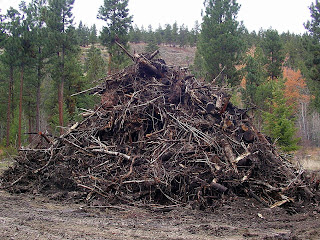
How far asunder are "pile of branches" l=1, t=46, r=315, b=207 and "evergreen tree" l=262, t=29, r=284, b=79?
20735 millimetres

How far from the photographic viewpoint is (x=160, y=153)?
25.2ft

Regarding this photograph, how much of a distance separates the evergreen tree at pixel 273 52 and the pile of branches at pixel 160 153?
20.7 metres

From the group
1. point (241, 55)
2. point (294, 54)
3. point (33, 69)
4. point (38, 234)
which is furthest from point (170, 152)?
point (294, 54)

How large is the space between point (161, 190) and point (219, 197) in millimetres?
1273

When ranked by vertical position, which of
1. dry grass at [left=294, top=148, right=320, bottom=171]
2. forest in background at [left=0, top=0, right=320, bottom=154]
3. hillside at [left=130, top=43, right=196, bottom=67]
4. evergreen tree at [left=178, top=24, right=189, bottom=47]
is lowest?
dry grass at [left=294, top=148, right=320, bottom=171]

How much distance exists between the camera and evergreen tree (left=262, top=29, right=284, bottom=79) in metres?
28.2

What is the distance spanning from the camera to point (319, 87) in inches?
947

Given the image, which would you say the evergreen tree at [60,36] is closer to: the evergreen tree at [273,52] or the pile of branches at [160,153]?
the pile of branches at [160,153]

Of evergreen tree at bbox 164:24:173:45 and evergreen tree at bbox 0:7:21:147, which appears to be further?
evergreen tree at bbox 164:24:173:45

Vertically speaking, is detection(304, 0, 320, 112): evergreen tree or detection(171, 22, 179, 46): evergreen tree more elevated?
detection(171, 22, 179, 46): evergreen tree

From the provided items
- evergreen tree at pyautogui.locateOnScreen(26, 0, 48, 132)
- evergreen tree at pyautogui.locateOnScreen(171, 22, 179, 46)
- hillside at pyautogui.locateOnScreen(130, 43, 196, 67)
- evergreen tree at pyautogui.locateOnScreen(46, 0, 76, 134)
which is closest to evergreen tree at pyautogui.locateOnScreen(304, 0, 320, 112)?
evergreen tree at pyautogui.locateOnScreen(46, 0, 76, 134)

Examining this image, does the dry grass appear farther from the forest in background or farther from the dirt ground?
the dirt ground

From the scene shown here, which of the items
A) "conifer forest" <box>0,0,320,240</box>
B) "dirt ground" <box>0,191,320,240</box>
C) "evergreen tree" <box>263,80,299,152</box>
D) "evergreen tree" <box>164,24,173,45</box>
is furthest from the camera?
"evergreen tree" <box>164,24,173,45</box>

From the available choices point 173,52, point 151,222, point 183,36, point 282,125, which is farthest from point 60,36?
point 183,36
